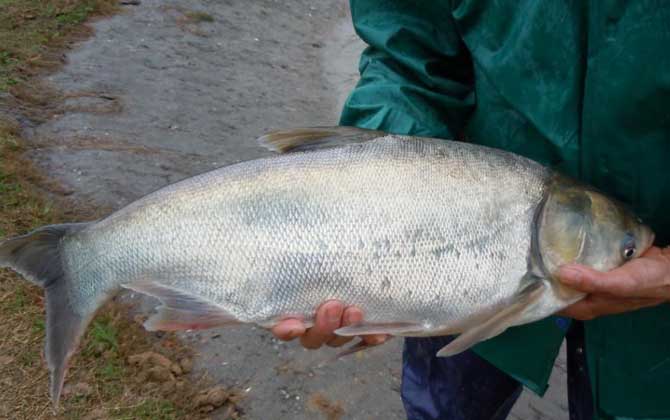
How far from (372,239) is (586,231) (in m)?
0.64

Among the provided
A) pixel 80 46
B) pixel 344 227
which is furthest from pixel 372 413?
pixel 80 46

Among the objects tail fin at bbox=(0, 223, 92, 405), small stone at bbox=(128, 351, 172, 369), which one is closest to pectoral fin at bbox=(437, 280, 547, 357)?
tail fin at bbox=(0, 223, 92, 405)

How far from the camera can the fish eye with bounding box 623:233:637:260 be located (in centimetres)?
180

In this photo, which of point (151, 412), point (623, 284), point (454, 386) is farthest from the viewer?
point (151, 412)

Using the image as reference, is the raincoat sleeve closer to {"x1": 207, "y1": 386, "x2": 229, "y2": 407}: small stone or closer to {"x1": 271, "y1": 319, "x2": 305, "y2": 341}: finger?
{"x1": 271, "y1": 319, "x2": 305, "y2": 341}: finger

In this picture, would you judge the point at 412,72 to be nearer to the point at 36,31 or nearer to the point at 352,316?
the point at 352,316

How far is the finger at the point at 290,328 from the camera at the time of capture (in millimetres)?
1815

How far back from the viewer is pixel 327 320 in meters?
1.80

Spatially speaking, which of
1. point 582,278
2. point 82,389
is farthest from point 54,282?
point 582,278

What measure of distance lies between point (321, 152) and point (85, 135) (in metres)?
3.76

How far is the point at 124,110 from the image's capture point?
18.8 ft

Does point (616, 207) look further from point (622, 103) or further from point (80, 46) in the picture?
point (80, 46)

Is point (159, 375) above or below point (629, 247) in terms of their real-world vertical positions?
below

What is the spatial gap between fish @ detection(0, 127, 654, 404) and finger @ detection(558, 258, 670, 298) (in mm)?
101
